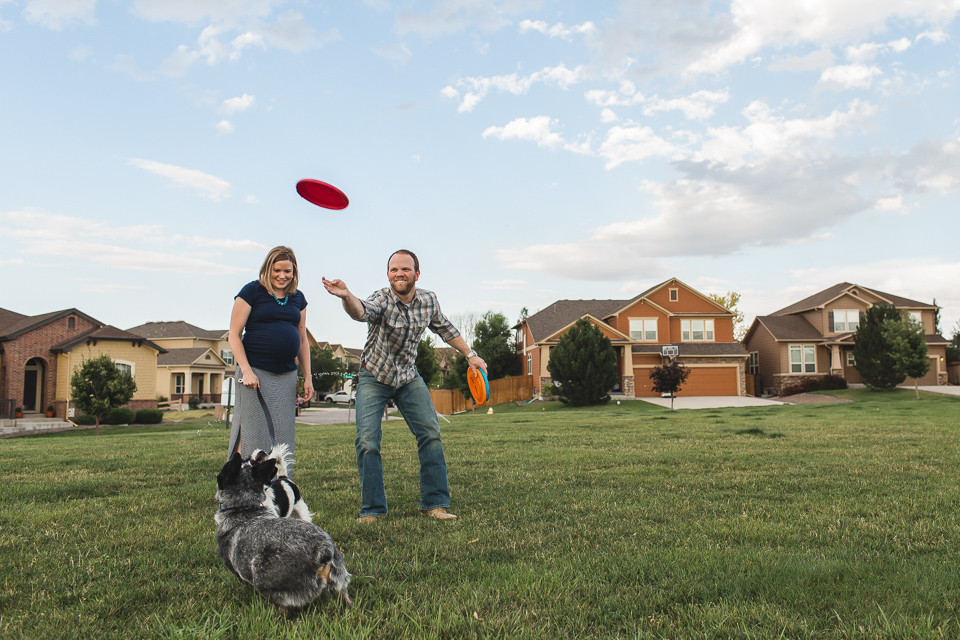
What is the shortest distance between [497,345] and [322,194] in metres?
40.8

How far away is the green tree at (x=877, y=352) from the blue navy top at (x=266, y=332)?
3836 cm

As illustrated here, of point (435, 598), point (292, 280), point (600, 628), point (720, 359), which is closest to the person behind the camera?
point (600, 628)

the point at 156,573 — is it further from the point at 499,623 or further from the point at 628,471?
the point at 628,471

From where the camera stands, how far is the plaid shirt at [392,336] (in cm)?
494

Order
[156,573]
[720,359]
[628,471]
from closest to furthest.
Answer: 1. [156,573]
2. [628,471]
3. [720,359]

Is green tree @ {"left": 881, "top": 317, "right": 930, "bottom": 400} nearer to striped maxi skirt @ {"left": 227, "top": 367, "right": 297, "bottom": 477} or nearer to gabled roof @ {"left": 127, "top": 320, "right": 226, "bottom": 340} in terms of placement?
striped maxi skirt @ {"left": 227, "top": 367, "right": 297, "bottom": 477}

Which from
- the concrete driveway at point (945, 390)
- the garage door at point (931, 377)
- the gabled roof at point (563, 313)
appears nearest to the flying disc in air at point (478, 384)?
the gabled roof at point (563, 313)

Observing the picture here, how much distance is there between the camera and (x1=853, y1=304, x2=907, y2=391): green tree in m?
35.6

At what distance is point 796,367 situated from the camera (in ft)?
137

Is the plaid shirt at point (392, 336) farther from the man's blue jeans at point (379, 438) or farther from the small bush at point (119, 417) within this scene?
the small bush at point (119, 417)

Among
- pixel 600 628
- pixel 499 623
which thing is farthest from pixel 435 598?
pixel 600 628

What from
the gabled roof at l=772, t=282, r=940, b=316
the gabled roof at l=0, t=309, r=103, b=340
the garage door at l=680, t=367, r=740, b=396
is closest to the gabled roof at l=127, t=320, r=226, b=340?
the gabled roof at l=0, t=309, r=103, b=340

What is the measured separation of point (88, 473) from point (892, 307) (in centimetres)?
4097

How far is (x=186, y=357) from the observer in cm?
5134
